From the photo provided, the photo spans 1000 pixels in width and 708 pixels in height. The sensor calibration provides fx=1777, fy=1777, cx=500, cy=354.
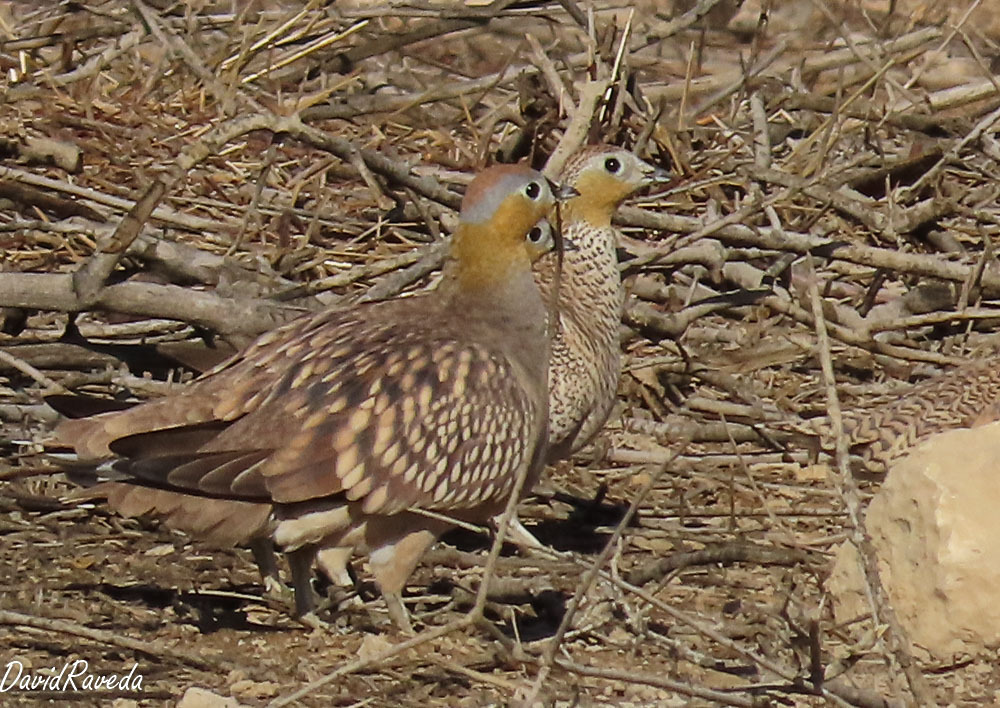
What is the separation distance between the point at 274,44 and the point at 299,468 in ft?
7.93

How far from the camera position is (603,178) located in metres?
5.73

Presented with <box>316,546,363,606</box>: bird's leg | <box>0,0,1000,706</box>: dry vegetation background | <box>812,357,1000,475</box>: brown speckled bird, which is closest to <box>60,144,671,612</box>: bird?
<box>316,546,363,606</box>: bird's leg

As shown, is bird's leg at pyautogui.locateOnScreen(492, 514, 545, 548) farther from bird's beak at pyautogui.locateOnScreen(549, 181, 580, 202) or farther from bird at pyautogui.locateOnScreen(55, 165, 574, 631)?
bird's beak at pyautogui.locateOnScreen(549, 181, 580, 202)

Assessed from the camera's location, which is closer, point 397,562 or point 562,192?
point 397,562

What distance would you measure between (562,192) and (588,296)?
0.44 metres

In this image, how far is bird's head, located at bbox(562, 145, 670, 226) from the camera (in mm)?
5730

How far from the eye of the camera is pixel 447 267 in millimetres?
5145

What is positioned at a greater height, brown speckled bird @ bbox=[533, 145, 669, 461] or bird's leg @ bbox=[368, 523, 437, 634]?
brown speckled bird @ bbox=[533, 145, 669, 461]

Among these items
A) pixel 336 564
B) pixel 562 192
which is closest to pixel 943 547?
pixel 336 564

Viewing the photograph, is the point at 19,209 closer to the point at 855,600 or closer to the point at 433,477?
the point at 433,477

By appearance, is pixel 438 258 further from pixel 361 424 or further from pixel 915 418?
pixel 915 418

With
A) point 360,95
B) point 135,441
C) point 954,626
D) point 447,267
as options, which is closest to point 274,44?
point 360,95

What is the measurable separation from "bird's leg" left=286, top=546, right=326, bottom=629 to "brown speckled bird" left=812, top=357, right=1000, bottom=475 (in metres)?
1.54

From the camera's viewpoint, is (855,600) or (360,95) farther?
(360,95)
